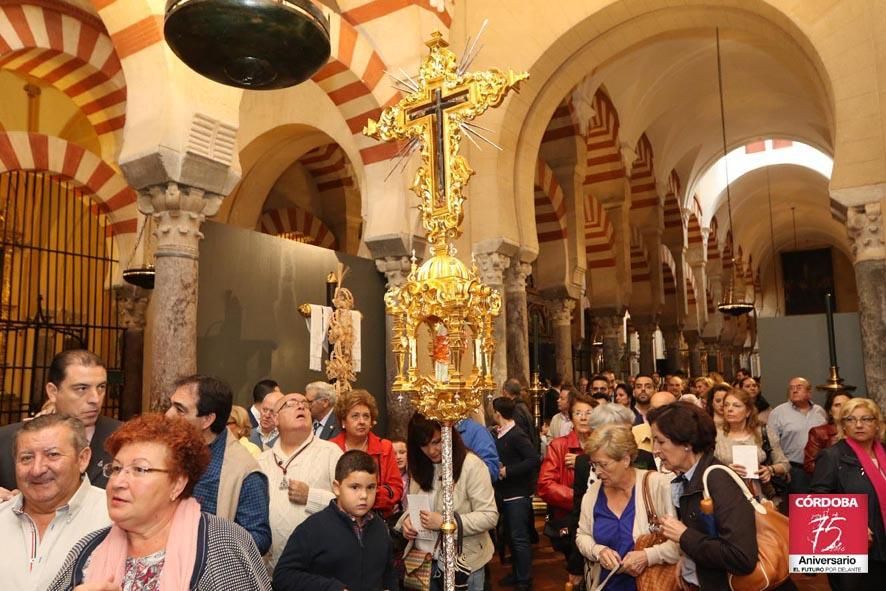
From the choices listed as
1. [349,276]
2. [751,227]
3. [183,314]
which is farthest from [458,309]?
[751,227]

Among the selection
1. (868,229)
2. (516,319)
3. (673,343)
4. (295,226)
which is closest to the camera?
(868,229)

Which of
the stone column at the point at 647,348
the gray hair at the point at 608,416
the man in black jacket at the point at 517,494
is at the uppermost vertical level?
the stone column at the point at 647,348

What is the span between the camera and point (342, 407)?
3.62 m

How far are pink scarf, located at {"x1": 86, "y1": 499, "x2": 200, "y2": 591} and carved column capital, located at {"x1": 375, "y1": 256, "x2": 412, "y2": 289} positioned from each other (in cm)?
550

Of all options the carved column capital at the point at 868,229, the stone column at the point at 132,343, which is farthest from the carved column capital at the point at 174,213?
the carved column capital at the point at 868,229

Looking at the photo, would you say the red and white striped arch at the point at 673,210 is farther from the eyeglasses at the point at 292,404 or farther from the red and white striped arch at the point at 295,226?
the eyeglasses at the point at 292,404

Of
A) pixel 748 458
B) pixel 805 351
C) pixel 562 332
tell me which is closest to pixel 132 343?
pixel 562 332

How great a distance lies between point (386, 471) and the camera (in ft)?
12.0

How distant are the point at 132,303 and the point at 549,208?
5.88m

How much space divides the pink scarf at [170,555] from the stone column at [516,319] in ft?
21.0

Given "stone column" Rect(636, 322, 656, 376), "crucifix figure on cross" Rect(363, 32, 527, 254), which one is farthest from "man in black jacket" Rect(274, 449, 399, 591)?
"stone column" Rect(636, 322, 656, 376)

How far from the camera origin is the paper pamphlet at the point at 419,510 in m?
2.95

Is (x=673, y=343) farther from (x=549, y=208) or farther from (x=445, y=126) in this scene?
(x=445, y=126)

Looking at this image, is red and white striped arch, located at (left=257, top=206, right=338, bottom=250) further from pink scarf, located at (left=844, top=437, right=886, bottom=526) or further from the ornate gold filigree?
pink scarf, located at (left=844, top=437, right=886, bottom=526)
